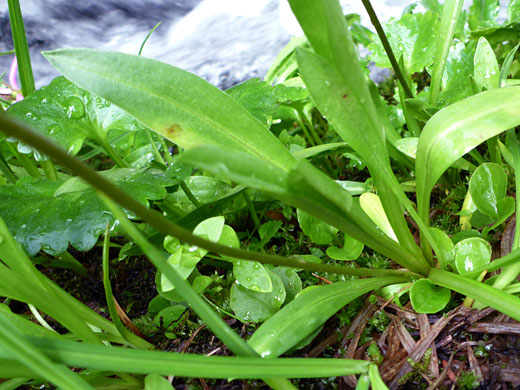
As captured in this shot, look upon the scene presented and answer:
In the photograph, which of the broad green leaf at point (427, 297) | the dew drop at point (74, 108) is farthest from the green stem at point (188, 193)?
the broad green leaf at point (427, 297)

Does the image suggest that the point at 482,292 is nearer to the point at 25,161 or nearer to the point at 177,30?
the point at 25,161

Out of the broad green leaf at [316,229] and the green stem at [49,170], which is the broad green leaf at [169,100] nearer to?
the broad green leaf at [316,229]

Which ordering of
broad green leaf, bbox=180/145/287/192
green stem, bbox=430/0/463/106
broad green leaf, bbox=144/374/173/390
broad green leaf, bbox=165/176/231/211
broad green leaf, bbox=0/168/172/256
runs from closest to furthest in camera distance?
broad green leaf, bbox=180/145/287/192, broad green leaf, bbox=144/374/173/390, broad green leaf, bbox=0/168/172/256, green stem, bbox=430/0/463/106, broad green leaf, bbox=165/176/231/211

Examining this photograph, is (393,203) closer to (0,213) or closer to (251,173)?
(251,173)

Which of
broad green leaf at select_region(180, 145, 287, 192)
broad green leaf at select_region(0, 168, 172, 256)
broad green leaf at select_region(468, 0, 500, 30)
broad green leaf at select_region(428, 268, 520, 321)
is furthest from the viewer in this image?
broad green leaf at select_region(468, 0, 500, 30)

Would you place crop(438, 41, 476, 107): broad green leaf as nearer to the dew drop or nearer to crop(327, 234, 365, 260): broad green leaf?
crop(327, 234, 365, 260): broad green leaf

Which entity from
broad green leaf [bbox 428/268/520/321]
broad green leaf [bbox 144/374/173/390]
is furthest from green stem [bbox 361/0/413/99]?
broad green leaf [bbox 144/374/173/390]

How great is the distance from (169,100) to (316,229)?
1.17ft

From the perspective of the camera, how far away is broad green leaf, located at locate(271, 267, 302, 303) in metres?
0.77

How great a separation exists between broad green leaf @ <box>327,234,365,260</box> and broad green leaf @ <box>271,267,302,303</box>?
0.24ft

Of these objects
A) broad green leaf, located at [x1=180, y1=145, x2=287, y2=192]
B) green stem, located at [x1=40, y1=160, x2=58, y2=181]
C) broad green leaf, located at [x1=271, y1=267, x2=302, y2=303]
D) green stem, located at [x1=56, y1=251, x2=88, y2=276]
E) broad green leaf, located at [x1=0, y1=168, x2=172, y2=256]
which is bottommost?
green stem, located at [x1=56, y1=251, x2=88, y2=276]

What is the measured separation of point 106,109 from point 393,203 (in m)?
0.67

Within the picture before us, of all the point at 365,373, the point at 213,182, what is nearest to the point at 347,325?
the point at 365,373

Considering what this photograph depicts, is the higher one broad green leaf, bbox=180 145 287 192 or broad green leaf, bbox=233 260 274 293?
broad green leaf, bbox=180 145 287 192
